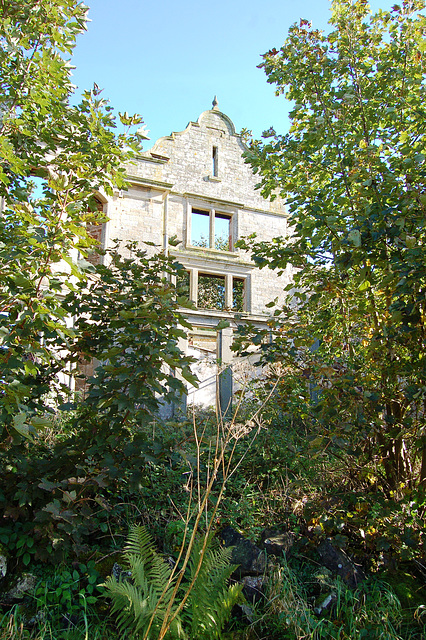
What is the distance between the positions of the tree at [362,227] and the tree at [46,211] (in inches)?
49.5

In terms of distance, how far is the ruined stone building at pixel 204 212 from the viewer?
1238 cm

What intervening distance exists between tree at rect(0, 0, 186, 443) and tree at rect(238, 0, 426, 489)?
1257 millimetres

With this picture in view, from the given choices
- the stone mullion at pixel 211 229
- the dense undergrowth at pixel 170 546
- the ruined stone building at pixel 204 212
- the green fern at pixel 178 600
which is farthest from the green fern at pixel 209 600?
the stone mullion at pixel 211 229

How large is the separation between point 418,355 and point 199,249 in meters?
10.3

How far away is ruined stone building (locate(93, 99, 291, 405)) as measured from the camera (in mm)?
12383

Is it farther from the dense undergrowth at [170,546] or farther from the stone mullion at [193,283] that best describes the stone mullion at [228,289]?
the dense undergrowth at [170,546]

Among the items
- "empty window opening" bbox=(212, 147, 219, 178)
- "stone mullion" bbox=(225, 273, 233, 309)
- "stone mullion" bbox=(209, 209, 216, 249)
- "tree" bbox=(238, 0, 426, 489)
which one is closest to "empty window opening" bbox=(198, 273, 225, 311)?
"stone mullion" bbox=(225, 273, 233, 309)

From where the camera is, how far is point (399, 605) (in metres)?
2.97

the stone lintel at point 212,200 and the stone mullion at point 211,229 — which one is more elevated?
the stone lintel at point 212,200

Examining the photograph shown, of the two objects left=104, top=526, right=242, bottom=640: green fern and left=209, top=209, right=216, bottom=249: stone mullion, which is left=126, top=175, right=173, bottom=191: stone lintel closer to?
left=209, top=209, right=216, bottom=249: stone mullion

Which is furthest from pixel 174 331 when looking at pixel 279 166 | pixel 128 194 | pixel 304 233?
pixel 128 194

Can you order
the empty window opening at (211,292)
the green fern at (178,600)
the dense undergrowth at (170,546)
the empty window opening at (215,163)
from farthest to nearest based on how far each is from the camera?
the empty window opening at (211,292) < the empty window opening at (215,163) < the dense undergrowth at (170,546) < the green fern at (178,600)

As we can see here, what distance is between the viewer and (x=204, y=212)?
1373cm

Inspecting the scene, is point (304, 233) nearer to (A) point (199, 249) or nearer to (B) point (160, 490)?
(B) point (160, 490)
